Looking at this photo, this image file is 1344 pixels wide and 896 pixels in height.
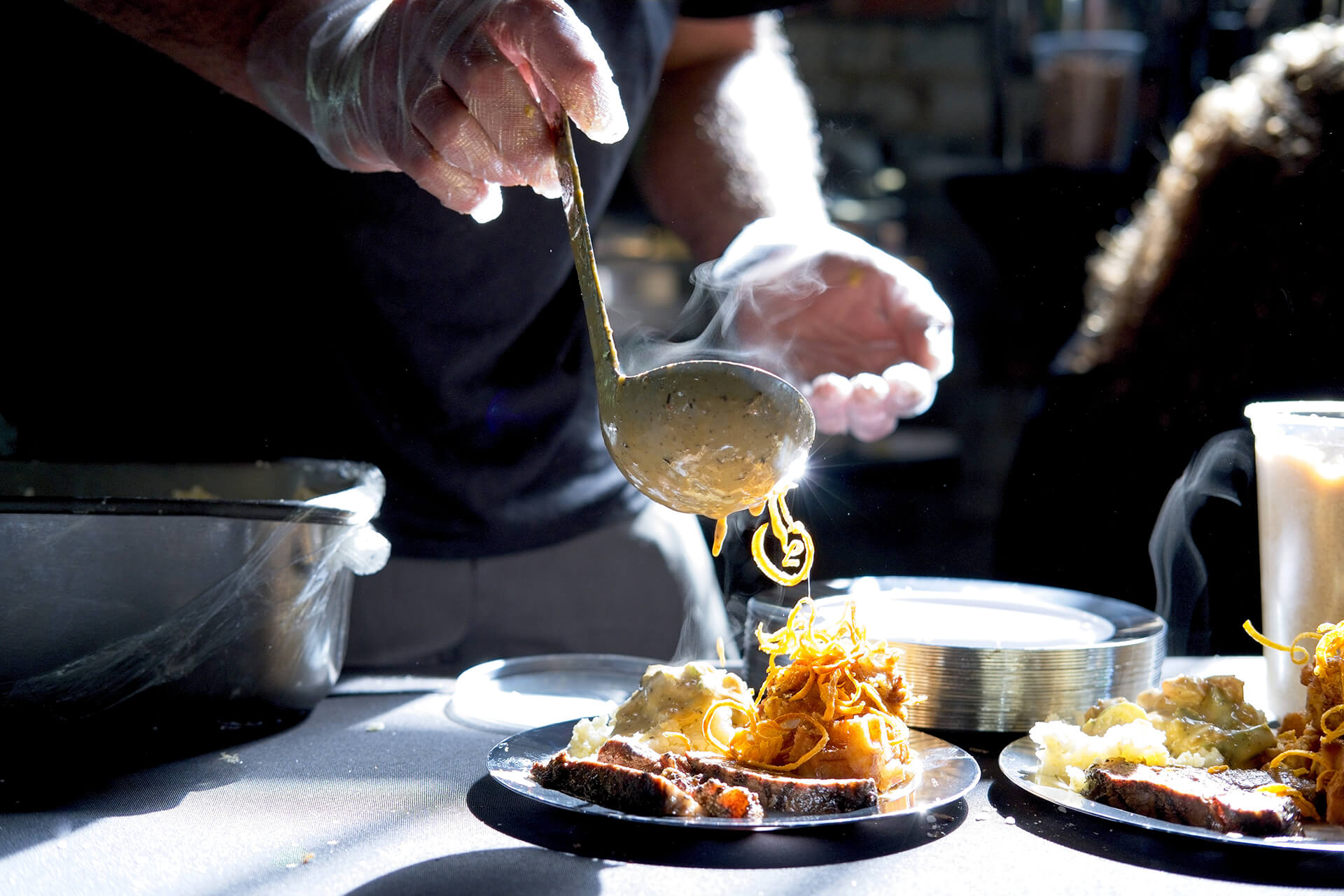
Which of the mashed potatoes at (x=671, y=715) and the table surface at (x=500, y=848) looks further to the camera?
the mashed potatoes at (x=671, y=715)

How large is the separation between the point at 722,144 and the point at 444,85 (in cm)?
120

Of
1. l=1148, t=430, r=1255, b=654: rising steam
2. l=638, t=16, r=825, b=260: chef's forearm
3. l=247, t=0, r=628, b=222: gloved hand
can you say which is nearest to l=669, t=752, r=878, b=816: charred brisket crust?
l=247, t=0, r=628, b=222: gloved hand

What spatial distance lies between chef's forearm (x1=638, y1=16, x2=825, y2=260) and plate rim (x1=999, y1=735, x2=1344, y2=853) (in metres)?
1.51

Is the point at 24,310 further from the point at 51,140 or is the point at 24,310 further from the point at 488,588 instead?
the point at 488,588

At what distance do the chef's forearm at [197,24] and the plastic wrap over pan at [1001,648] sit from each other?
1.17 m

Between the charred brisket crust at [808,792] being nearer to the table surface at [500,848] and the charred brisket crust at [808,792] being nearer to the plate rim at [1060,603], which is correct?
the table surface at [500,848]

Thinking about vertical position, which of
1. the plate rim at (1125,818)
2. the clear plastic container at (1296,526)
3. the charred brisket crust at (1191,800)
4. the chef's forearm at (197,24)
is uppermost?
the chef's forearm at (197,24)

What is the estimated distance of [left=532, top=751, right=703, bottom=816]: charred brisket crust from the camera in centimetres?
125

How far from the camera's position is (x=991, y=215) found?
4957mm

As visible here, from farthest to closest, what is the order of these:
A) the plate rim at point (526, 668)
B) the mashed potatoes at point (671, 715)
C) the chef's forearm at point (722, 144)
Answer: the chef's forearm at point (722, 144) → the plate rim at point (526, 668) → the mashed potatoes at point (671, 715)

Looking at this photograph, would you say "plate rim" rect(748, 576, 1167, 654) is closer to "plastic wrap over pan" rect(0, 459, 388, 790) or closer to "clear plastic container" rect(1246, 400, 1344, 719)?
"clear plastic container" rect(1246, 400, 1344, 719)

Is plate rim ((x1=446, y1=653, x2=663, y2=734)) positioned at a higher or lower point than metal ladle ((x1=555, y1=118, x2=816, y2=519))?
lower

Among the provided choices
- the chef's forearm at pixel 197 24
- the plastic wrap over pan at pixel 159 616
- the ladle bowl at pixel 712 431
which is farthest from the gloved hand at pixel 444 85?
the plastic wrap over pan at pixel 159 616

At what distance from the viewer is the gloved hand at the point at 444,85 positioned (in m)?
1.54
